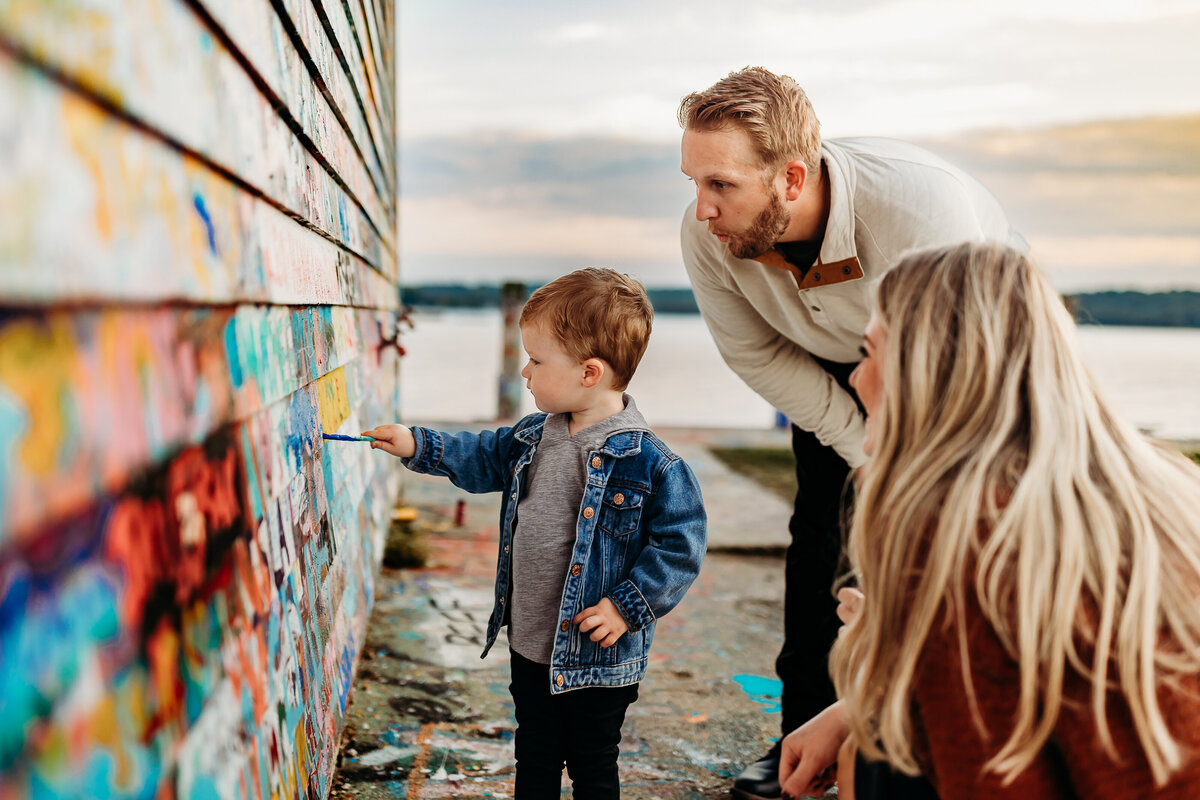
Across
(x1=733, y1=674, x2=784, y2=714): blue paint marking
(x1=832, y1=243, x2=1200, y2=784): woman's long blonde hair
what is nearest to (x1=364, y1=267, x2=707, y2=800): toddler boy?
(x1=832, y1=243, x2=1200, y2=784): woman's long blonde hair

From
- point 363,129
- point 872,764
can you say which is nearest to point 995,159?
point 363,129

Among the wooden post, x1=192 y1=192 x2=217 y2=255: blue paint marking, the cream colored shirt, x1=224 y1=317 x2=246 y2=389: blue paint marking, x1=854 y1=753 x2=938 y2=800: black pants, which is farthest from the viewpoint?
the wooden post

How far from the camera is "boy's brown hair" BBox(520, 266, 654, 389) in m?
2.04

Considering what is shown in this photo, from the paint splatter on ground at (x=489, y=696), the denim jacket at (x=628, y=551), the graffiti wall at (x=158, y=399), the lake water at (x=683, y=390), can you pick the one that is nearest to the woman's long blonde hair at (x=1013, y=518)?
the denim jacket at (x=628, y=551)

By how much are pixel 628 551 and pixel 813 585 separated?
0.86 metres

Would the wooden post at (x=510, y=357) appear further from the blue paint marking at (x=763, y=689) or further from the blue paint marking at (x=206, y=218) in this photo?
the blue paint marking at (x=206, y=218)

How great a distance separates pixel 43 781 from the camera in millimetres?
714

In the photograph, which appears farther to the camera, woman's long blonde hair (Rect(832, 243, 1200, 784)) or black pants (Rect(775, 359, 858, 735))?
black pants (Rect(775, 359, 858, 735))

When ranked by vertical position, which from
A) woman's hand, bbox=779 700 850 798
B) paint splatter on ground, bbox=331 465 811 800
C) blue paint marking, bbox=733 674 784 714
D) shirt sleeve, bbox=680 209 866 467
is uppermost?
shirt sleeve, bbox=680 209 866 467

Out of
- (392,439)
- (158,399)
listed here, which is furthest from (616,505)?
(158,399)

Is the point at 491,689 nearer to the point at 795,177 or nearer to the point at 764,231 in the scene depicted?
the point at 764,231

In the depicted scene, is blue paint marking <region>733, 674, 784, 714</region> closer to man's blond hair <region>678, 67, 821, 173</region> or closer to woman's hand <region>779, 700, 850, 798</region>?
woman's hand <region>779, 700, 850, 798</region>

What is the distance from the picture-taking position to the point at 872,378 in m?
1.49

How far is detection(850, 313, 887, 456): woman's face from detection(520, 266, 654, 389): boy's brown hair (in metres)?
0.66
